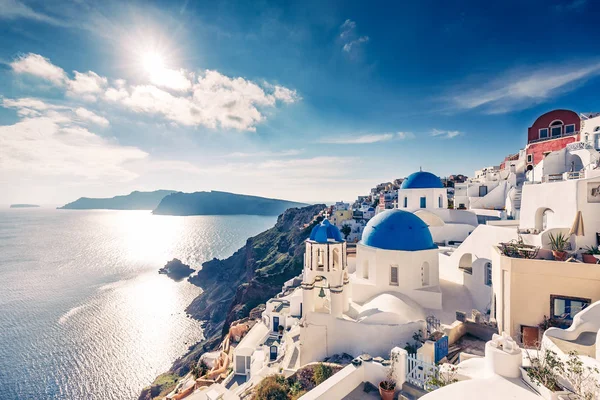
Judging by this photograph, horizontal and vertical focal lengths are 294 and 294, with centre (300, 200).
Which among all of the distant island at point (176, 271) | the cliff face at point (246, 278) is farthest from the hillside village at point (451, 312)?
the distant island at point (176, 271)

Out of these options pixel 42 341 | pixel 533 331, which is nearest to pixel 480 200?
pixel 533 331

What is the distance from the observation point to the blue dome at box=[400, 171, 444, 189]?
76.3ft

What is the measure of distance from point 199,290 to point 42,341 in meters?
28.4

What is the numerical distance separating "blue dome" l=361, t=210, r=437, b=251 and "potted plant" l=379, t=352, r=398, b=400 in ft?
22.6

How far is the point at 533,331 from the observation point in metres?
9.12

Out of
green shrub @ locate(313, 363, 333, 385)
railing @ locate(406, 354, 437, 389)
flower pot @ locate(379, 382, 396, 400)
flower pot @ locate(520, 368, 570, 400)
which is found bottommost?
green shrub @ locate(313, 363, 333, 385)

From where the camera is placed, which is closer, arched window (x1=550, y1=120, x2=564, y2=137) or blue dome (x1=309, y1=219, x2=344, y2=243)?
blue dome (x1=309, y1=219, x2=344, y2=243)

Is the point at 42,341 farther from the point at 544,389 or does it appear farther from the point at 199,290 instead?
the point at 544,389

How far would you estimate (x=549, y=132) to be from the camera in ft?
90.5

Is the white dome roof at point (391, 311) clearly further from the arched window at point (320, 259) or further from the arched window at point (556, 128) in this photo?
the arched window at point (556, 128)

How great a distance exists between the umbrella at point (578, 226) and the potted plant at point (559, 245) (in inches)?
13.4

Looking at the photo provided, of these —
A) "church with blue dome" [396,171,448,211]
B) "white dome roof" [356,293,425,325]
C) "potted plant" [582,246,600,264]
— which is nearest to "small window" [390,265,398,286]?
"white dome roof" [356,293,425,325]

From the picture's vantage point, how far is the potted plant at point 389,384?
7.79m

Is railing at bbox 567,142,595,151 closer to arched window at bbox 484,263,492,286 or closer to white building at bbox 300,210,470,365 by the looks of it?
arched window at bbox 484,263,492,286
